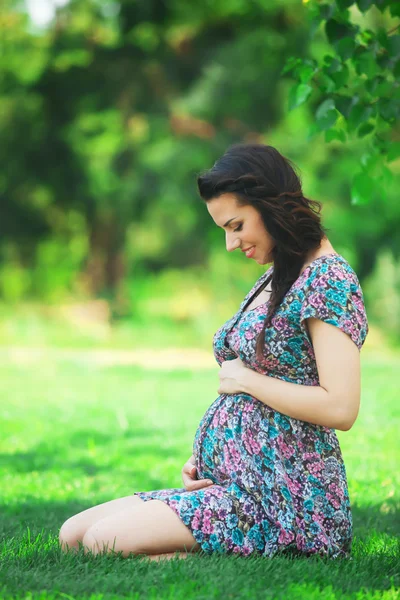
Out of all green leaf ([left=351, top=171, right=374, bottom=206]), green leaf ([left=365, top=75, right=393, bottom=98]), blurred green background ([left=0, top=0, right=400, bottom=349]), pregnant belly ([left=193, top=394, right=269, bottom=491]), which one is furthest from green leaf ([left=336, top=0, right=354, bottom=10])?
blurred green background ([left=0, top=0, right=400, bottom=349])

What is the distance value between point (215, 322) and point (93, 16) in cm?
1018

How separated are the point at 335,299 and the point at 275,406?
429 mm

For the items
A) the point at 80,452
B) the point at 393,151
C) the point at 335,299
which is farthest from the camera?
the point at 80,452

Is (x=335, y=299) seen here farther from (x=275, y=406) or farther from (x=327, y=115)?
(x=327, y=115)

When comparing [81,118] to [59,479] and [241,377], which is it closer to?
[59,479]

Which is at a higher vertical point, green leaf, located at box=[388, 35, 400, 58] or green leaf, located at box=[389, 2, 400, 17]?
green leaf, located at box=[389, 2, 400, 17]

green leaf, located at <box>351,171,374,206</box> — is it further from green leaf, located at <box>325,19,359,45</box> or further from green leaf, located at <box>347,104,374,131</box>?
green leaf, located at <box>325,19,359,45</box>

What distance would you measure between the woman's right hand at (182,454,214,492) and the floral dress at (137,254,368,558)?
89 mm

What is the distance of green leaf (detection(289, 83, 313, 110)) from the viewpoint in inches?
136

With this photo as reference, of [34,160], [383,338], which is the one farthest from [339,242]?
[34,160]

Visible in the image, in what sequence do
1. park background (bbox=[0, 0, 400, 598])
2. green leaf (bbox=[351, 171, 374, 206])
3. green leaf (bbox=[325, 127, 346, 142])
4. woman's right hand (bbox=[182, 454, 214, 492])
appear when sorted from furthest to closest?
park background (bbox=[0, 0, 400, 598])
green leaf (bbox=[351, 171, 374, 206])
green leaf (bbox=[325, 127, 346, 142])
woman's right hand (bbox=[182, 454, 214, 492])

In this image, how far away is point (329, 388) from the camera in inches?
107

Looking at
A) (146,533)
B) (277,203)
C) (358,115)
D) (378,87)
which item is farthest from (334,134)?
(146,533)

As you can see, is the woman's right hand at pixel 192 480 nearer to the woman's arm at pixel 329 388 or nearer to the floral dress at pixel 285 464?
the floral dress at pixel 285 464
